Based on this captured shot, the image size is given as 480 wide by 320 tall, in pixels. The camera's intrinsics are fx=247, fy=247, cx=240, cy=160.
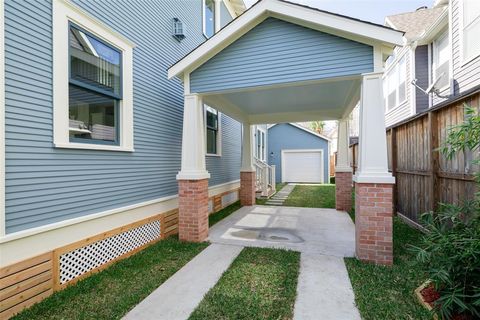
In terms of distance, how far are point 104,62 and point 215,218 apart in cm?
459

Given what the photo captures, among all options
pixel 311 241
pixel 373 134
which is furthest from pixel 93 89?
pixel 311 241

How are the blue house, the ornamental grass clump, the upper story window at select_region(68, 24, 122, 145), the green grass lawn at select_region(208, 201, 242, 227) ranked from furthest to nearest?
the green grass lawn at select_region(208, 201, 242, 227) → the upper story window at select_region(68, 24, 122, 145) → the blue house → the ornamental grass clump

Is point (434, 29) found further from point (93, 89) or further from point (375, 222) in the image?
point (93, 89)

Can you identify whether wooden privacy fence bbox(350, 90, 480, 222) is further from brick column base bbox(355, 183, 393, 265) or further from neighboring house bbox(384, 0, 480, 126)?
brick column base bbox(355, 183, 393, 265)

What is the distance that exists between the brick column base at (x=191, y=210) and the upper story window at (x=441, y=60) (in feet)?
25.0

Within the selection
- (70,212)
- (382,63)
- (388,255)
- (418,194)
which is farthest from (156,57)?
(418,194)

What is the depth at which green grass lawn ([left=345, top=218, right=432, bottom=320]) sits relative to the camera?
103 inches

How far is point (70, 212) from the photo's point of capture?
3332 millimetres

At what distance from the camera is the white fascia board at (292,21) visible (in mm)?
3707

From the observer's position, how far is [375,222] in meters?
3.83

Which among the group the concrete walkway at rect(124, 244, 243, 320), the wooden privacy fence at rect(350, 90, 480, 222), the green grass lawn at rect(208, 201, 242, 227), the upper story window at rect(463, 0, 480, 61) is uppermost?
the upper story window at rect(463, 0, 480, 61)

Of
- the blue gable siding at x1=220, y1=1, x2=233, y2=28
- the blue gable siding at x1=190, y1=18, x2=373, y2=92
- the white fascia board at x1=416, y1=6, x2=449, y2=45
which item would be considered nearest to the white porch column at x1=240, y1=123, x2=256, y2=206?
the blue gable siding at x1=220, y1=1, x2=233, y2=28

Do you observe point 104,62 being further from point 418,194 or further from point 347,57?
point 418,194

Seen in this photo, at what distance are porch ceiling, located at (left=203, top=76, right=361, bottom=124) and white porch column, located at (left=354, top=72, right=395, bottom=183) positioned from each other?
0.58m
